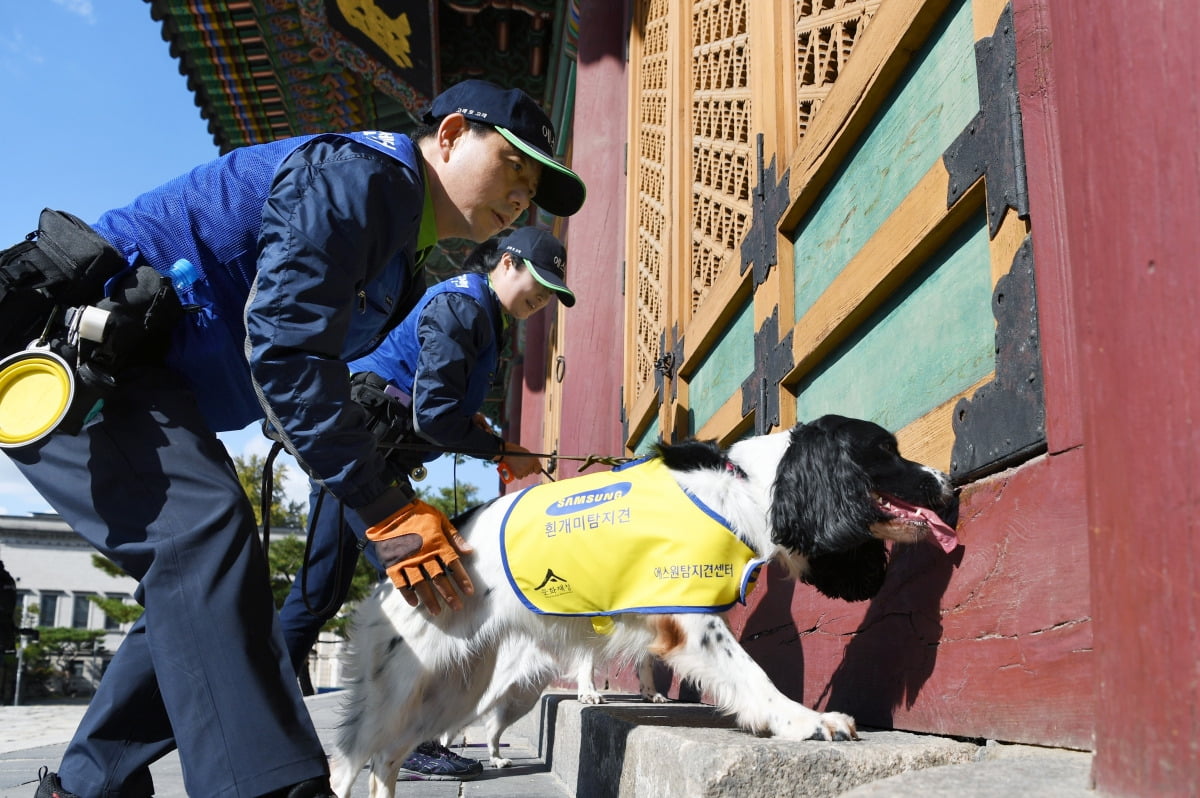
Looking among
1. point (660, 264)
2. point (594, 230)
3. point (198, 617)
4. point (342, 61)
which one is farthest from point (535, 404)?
point (198, 617)

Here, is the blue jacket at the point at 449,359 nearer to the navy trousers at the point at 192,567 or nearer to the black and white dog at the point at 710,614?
the black and white dog at the point at 710,614

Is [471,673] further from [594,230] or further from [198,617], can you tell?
[594,230]

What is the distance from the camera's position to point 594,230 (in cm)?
709

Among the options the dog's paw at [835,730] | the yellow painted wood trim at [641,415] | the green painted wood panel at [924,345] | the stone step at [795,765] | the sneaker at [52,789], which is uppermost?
the yellow painted wood trim at [641,415]

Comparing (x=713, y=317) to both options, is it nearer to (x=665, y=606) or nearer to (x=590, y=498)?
(x=590, y=498)

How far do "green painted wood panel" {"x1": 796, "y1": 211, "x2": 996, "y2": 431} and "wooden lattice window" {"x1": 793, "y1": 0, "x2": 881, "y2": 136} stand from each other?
0.84 metres

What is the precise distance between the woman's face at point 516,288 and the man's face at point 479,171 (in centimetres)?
156

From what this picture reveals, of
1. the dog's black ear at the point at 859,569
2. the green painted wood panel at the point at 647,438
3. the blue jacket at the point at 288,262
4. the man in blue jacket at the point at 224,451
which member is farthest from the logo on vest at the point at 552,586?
the green painted wood panel at the point at 647,438

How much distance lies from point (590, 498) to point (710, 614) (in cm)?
42

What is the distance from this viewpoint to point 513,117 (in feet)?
6.87

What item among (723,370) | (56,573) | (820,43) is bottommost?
(723,370)

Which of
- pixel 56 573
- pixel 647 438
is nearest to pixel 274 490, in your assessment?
pixel 647 438

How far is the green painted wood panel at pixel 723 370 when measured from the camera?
3877mm

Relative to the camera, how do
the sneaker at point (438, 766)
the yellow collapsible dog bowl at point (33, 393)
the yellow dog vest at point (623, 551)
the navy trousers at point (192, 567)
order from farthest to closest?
the sneaker at point (438, 766) → the yellow dog vest at point (623, 551) → the yellow collapsible dog bowl at point (33, 393) → the navy trousers at point (192, 567)
